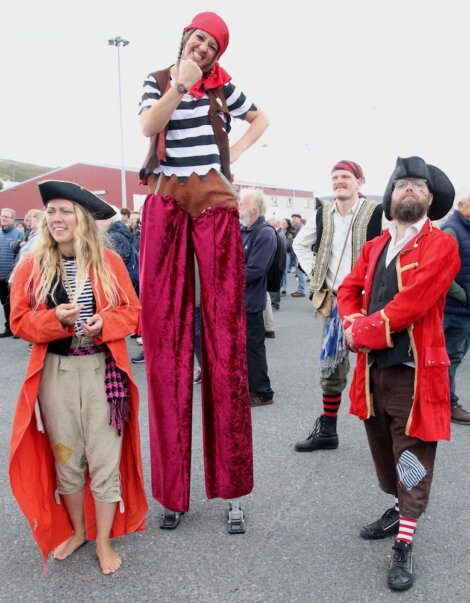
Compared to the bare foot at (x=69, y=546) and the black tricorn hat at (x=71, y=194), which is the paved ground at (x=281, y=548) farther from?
the black tricorn hat at (x=71, y=194)

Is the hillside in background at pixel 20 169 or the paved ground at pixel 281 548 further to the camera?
the hillside in background at pixel 20 169

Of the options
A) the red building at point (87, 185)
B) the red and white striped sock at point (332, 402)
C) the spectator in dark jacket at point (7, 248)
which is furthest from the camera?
the red building at point (87, 185)

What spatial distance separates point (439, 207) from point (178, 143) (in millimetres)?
1297

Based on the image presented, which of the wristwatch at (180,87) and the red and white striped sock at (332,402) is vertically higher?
the wristwatch at (180,87)

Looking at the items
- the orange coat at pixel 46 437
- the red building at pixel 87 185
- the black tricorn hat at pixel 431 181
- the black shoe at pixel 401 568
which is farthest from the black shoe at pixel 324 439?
the red building at pixel 87 185

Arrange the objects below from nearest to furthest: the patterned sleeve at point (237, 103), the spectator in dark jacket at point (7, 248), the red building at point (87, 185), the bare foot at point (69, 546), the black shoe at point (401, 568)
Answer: the black shoe at point (401, 568) < the bare foot at point (69, 546) < the patterned sleeve at point (237, 103) < the spectator in dark jacket at point (7, 248) < the red building at point (87, 185)

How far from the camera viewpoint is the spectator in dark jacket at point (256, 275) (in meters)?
4.74

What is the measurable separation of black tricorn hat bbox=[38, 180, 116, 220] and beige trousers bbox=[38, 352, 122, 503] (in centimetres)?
69


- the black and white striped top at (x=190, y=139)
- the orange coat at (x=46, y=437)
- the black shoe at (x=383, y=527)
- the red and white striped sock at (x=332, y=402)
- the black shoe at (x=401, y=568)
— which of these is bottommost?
the black shoe at (x=383, y=527)

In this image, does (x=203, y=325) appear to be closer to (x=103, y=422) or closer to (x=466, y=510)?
(x=103, y=422)

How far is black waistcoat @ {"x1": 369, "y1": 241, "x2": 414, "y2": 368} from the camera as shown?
7.59 feet

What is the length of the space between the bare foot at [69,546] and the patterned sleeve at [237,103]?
7.46 feet

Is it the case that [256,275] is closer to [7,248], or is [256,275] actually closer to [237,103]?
[237,103]

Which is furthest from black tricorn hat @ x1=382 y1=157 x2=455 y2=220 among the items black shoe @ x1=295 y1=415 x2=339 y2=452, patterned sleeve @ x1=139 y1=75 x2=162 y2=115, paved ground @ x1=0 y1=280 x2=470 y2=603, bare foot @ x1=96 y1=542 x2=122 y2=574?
bare foot @ x1=96 y1=542 x2=122 y2=574
